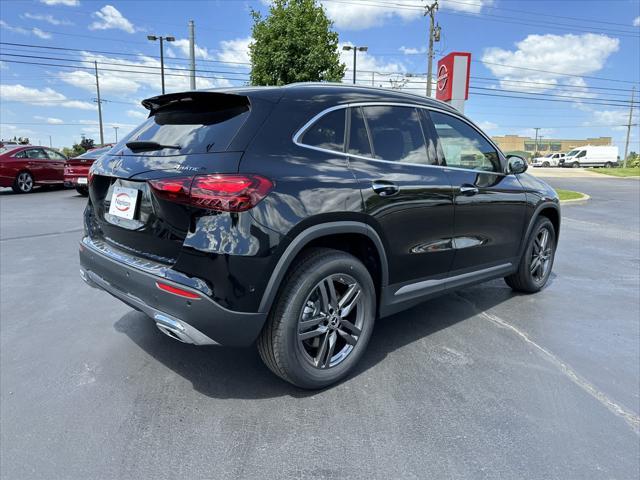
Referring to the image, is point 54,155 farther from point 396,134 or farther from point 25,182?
point 396,134

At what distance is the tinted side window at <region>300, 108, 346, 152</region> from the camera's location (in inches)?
108

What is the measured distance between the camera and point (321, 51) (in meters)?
17.0

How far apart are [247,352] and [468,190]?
2.12 meters

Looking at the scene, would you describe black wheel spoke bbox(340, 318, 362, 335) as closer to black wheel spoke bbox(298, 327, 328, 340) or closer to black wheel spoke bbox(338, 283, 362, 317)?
black wheel spoke bbox(338, 283, 362, 317)

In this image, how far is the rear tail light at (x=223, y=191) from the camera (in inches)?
91.0

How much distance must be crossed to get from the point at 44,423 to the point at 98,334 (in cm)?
119

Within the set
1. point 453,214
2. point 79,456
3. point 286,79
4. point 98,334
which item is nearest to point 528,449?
point 453,214

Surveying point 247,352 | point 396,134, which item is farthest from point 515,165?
point 247,352

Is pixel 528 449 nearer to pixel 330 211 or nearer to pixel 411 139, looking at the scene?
pixel 330 211

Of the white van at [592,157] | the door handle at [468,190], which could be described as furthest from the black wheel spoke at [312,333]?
the white van at [592,157]

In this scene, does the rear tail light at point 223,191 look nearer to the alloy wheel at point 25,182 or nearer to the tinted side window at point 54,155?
the alloy wheel at point 25,182

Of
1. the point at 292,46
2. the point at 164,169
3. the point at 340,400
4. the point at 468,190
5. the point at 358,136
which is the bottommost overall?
the point at 340,400

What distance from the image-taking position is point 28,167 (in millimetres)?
14266

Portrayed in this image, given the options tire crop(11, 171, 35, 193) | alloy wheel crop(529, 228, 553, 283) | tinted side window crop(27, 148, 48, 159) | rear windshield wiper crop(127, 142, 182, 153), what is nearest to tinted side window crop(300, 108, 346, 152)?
rear windshield wiper crop(127, 142, 182, 153)
